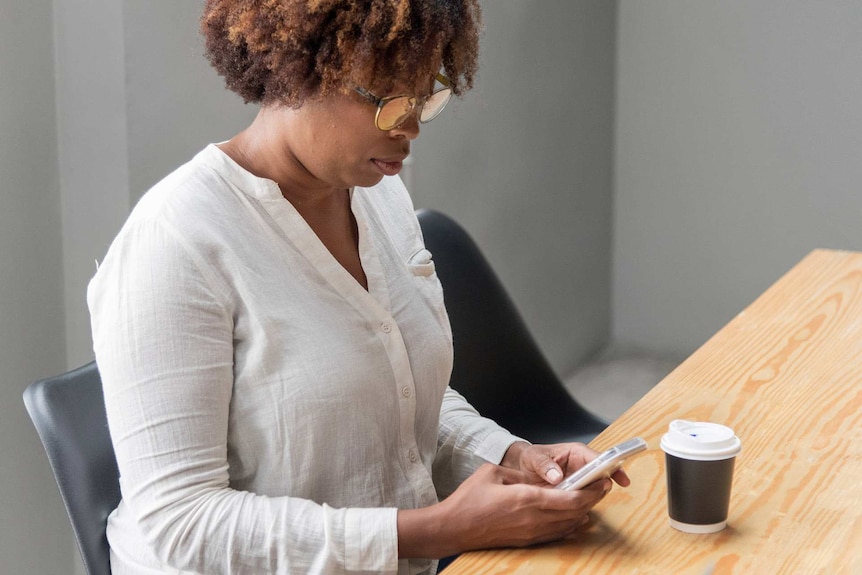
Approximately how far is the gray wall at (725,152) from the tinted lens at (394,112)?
281cm

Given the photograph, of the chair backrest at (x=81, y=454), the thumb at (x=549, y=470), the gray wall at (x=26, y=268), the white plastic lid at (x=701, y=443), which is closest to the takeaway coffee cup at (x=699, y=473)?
the white plastic lid at (x=701, y=443)

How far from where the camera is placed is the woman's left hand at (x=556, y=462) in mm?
1223

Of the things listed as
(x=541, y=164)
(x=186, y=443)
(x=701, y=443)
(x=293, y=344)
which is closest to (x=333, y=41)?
(x=293, y=344)

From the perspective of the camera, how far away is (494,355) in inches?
80.4

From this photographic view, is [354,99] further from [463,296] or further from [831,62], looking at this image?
[831,62]

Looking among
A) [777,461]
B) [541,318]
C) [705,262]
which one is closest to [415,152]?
[541,318]

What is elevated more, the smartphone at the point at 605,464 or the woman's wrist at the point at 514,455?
the smartphone at the point at 605,464

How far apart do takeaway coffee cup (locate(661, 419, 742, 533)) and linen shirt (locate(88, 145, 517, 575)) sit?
1.01ft

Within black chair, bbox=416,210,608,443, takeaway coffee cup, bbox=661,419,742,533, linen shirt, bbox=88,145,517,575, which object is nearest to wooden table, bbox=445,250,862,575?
takeaway coffee cup, bbox=661,419,742,533

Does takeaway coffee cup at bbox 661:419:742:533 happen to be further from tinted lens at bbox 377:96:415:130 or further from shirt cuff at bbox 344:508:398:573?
tinted lens at bbox 377:96:415:130

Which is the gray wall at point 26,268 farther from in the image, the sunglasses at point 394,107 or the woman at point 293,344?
the sunglasses at point 394,107

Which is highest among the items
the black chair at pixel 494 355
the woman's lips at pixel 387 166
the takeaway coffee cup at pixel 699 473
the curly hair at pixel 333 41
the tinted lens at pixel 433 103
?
the curly hair at pixel 333 41

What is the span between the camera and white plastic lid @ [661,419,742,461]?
1047mm

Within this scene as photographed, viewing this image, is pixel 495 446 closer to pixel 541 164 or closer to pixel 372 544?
pixel 372 544
